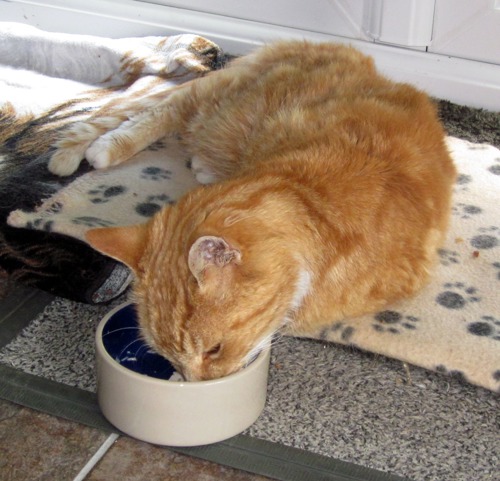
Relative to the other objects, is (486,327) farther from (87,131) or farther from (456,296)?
(87,131)

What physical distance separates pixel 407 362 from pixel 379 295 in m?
0.15

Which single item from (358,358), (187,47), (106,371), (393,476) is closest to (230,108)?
(187,47)

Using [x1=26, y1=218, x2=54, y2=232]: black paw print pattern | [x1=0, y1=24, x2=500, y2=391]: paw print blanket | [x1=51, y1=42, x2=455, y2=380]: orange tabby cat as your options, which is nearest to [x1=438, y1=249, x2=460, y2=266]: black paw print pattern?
[x1=0, y1=24, x2=500, y2=391]: paw print blanket

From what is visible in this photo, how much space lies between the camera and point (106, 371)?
53.7 inches

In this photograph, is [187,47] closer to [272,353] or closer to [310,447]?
[272,353]

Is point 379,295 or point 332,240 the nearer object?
point 332,240

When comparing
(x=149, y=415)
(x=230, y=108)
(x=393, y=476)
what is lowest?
(x=393, y=476)

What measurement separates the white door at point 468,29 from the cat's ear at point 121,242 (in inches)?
64.1

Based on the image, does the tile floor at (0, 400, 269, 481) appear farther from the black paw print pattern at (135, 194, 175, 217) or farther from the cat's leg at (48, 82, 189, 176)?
the cat's leg at (48, 82, 189, 176)

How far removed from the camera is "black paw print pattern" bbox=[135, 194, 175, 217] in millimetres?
1974

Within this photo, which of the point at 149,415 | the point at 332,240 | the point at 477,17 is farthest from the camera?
the point at 477,17

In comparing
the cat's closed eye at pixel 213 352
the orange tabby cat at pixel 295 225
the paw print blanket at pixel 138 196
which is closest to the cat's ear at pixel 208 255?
the orange tabby cat at pixel 295 225

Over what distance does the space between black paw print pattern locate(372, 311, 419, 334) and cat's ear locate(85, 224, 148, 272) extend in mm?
528

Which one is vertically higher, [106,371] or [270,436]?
[106,371]
